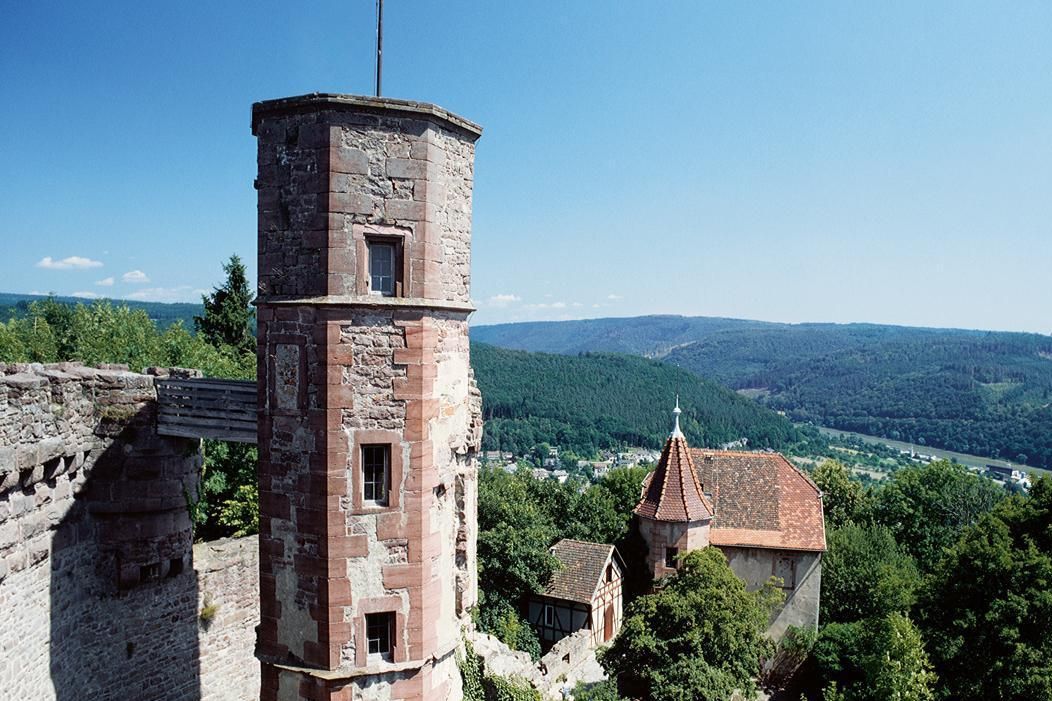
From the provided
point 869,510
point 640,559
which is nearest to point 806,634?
point 640,559

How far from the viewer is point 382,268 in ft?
32.8

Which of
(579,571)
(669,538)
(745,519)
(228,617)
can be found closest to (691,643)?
(669,538)

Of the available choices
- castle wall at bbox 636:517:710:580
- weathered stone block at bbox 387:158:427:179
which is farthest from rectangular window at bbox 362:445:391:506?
castle wall at bbox 636:517:710:580

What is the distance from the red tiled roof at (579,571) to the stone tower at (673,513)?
6.88ft

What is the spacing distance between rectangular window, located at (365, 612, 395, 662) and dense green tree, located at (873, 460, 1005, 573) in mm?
34566

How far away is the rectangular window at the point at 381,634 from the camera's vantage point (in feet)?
33.4

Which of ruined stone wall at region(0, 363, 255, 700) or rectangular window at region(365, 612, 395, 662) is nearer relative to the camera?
rectangular window at region(365, 612, 395, 662)

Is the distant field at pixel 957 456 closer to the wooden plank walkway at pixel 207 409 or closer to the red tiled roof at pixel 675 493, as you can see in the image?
the red tiled roof at pixel 675 493

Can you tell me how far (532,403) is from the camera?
15038 centimetres

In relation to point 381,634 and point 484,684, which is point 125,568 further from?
point 484,684

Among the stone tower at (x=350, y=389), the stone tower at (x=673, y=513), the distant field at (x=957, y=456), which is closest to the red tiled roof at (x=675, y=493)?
the stone tower at (x=673, y=513)

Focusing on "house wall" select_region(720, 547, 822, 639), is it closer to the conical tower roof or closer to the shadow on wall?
the conical tower roof

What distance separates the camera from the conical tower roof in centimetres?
2775

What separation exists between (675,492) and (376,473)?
2018 centimetres
